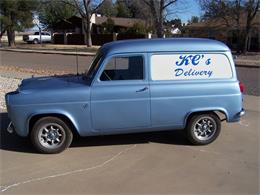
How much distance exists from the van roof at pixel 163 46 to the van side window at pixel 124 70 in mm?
133

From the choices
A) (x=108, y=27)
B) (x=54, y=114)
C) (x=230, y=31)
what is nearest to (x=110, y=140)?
(x=54, y=114)

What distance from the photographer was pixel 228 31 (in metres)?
48.4

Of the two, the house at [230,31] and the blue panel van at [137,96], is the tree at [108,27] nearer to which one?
the house at [230,31]

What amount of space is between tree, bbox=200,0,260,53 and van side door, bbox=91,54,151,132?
104 feet

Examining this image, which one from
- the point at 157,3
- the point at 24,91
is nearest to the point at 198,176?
the point at 24,91

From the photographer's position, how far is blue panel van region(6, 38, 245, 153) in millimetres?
6613

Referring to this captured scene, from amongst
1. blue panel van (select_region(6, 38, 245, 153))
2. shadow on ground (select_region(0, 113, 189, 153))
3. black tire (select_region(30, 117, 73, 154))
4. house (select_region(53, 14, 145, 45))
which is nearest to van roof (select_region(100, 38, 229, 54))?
blue panel van (select_region(6, 38, 245, 153))

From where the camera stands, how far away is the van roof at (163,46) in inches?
269

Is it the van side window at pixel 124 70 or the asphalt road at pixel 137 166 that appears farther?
the van side window at pixel 124 70

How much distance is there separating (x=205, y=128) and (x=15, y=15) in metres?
48.5

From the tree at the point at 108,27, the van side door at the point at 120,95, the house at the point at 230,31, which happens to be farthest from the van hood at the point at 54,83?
the tree at the point at 108,27

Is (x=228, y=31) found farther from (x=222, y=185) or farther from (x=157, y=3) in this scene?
(x=222, y=185)

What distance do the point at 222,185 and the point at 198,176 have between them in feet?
1.24

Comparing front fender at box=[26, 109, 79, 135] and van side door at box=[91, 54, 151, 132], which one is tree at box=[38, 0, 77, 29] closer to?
van side door at box=[91, 54, 151, 132]
